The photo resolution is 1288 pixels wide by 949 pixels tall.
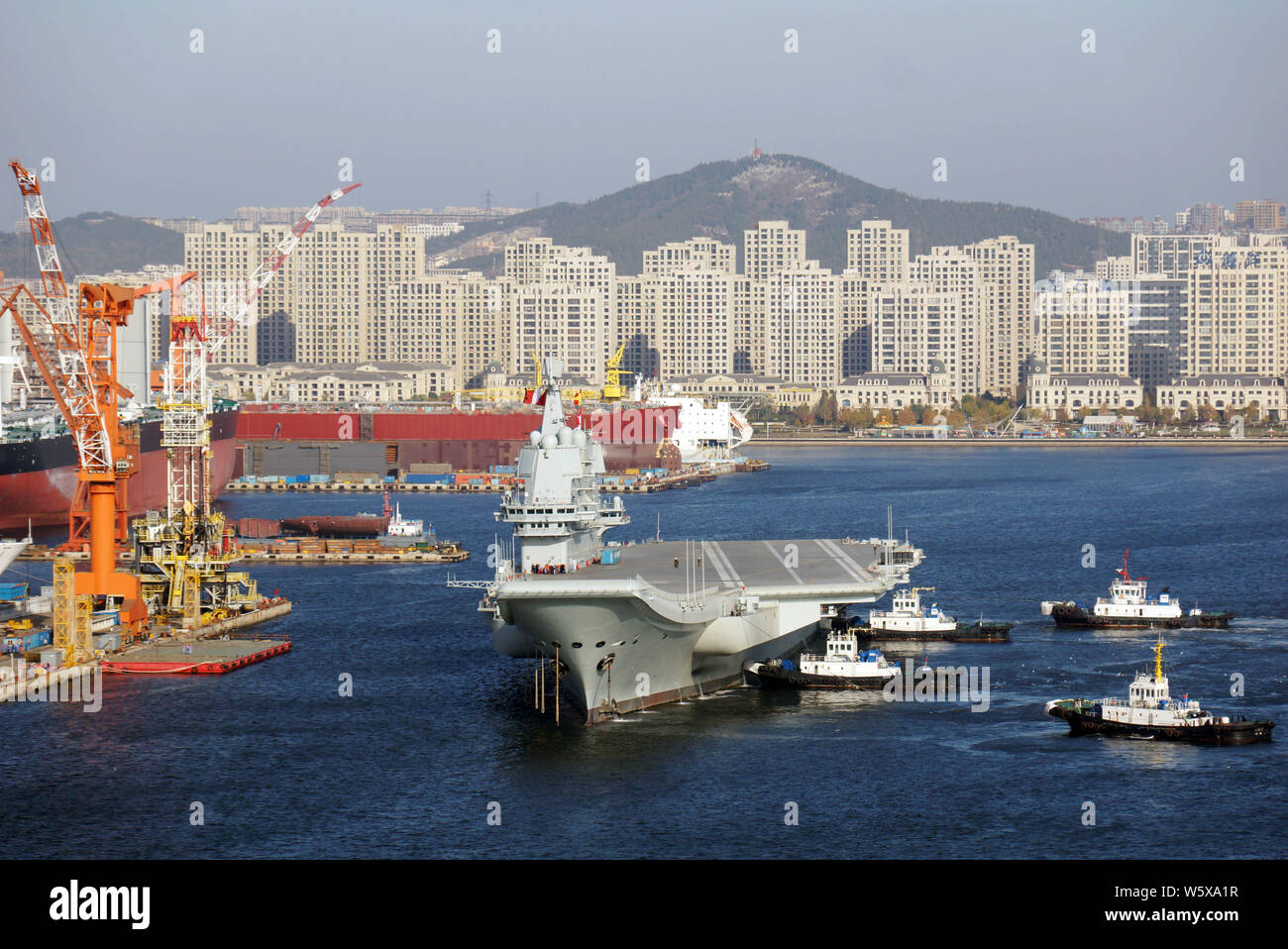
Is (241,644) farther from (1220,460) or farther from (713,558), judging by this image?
(1220,460)

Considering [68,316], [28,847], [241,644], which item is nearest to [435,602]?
[241,644]

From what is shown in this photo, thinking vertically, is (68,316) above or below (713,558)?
above

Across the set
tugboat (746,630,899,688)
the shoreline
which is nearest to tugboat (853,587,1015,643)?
tugboat (746,630,899,688)

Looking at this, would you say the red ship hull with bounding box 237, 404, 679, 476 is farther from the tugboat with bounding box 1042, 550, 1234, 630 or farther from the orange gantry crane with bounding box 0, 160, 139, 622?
the tugboat with bounding box 1042, 550, 1234, 630

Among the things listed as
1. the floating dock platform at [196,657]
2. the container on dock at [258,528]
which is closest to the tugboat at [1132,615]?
the floating dock platform at [196,657]

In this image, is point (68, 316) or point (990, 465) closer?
point (68, 316)

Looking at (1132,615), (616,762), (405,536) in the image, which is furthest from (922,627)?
(405,536)

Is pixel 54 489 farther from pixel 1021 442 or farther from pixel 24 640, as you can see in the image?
pixel 1021 442

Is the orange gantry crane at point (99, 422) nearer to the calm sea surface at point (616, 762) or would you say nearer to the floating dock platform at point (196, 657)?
the floating dock platform at point (196, 657)
